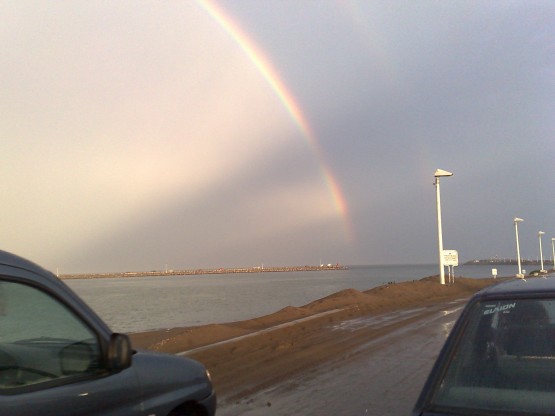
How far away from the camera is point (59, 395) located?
123 inches

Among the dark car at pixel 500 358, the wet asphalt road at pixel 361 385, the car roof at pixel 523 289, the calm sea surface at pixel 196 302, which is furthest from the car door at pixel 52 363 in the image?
the calm sea surface at pixel 196 302

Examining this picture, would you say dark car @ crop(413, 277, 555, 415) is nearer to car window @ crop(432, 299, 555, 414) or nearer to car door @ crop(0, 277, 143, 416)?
car window @ crop(432, 299, 555, 414)

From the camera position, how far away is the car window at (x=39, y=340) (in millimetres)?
3203

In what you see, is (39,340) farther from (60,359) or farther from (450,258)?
(450,258)

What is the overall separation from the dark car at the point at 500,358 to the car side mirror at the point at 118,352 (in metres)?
1.85

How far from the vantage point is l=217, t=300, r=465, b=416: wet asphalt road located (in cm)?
663

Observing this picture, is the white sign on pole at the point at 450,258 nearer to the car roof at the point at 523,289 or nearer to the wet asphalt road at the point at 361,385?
the wet asphalt road at the point at 361,385

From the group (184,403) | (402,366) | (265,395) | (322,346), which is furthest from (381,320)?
(184,403)

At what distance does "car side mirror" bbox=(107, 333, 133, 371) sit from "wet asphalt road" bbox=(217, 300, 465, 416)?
133 inches

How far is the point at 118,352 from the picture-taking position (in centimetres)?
349

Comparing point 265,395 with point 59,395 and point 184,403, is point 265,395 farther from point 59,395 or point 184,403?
point 59,395

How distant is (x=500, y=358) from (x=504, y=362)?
30mm

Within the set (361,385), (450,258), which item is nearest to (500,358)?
(361,385)

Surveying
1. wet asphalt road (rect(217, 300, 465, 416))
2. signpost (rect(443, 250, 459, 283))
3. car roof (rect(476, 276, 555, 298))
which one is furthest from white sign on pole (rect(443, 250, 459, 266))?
car roof (rect(476, 276, 555, 298))
